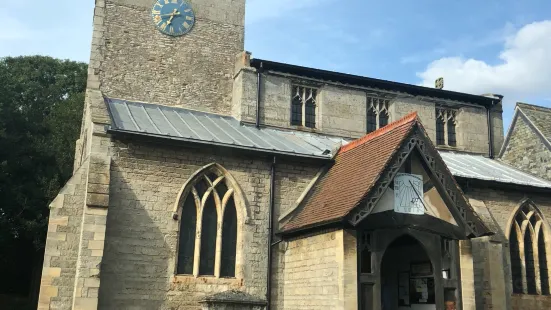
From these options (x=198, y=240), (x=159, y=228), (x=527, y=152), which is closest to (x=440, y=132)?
(x=527, y=152)

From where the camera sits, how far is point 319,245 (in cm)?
1380

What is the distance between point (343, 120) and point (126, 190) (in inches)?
347

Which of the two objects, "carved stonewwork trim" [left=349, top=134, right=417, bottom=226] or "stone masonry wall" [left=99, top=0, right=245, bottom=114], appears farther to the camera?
"stone masonry wall" [left=99, top=0, right=245, bottom=114]

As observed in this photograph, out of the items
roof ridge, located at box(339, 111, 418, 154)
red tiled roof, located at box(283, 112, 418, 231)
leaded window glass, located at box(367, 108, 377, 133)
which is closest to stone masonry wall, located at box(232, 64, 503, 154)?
leaded window glass, located at box(367, 108, 377, 133)

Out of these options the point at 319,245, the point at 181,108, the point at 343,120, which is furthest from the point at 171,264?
the point at 343,120

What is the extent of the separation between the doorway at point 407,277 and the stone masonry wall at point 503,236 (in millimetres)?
2447

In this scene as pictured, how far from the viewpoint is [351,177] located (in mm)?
14383

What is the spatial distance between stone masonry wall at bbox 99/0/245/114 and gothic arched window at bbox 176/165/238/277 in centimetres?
501

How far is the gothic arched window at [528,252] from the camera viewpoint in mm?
18328

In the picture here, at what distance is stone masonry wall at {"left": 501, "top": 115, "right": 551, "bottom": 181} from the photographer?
21.1m

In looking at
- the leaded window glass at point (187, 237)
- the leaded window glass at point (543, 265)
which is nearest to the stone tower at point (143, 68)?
the leaded window glass at point (187, 237)

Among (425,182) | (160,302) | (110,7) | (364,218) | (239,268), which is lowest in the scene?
(160,302)

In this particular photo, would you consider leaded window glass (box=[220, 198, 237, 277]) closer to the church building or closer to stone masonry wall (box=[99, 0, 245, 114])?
the church building

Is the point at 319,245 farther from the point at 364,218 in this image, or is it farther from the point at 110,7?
the point at 110,7
